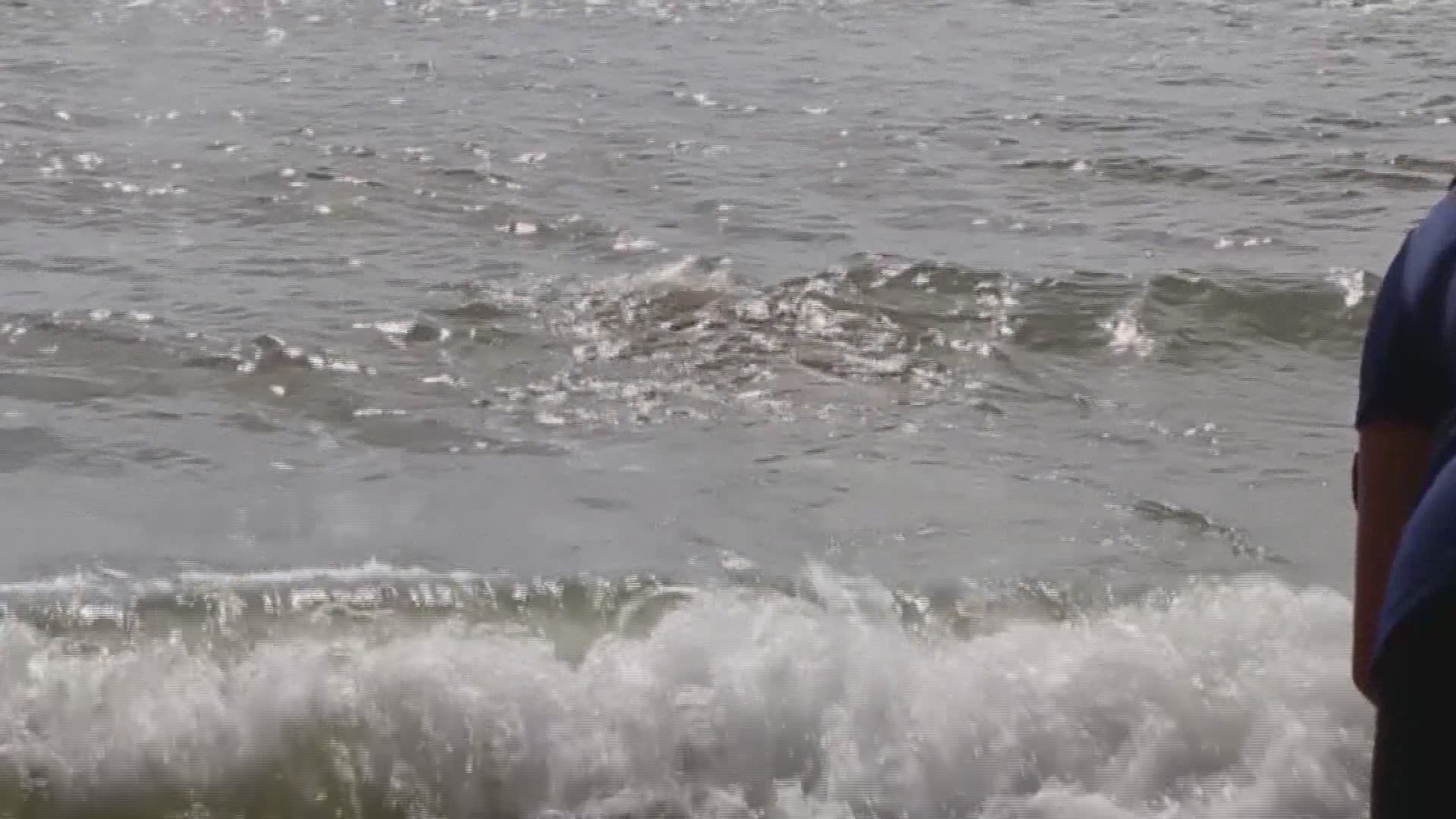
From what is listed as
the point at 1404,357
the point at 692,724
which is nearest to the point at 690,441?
the point at 692,724

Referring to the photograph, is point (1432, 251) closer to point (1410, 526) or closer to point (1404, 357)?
point (1404, 357)

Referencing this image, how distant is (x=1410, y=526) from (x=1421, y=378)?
167mm

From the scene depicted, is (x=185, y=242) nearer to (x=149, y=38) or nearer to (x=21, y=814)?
(x=21, y=814)

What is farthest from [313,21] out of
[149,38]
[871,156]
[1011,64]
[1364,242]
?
[1364,242]

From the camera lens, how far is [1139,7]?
1481 cm

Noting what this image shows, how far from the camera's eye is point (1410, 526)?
1.69m

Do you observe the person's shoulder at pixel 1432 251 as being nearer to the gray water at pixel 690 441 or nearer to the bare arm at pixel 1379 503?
the bare arm at pixel 1379 503

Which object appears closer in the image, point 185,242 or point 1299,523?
point 1299,523

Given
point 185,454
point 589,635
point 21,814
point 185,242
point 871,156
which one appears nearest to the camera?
point 21,814

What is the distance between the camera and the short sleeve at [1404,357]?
1774mm

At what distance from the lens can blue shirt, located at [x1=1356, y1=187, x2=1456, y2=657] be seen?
165 cm

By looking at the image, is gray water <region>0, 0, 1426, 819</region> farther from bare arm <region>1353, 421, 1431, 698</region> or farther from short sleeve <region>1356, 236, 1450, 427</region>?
short sleeve <region>1356, 236, 1450, 427</region>

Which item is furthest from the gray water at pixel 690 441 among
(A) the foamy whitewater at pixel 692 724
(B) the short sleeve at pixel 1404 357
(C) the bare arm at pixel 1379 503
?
(B) the short sleeve at pixel 1404 357

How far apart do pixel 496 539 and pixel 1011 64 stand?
8385 mm
